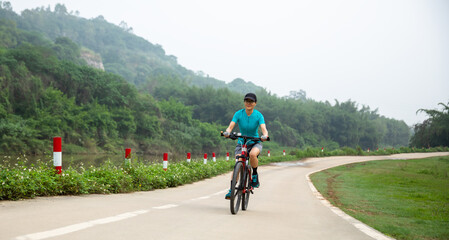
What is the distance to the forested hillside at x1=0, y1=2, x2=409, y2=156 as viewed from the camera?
136 ft

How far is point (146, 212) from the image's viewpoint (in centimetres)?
594

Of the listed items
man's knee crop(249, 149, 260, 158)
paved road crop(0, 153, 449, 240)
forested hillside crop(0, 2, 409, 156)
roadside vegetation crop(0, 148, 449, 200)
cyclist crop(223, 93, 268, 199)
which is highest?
forested hillside crop(0, 2, 409, 156)

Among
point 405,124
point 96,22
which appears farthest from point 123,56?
point 405,124

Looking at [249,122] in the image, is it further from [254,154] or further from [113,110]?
[113,110]

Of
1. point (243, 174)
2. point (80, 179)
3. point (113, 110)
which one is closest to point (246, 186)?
point (243, 174)

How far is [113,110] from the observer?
55594 mm

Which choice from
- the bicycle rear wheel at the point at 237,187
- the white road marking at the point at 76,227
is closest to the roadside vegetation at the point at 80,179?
the white road marking at the point at 76,227

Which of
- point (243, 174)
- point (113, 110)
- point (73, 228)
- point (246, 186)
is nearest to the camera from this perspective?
point (73, 228)

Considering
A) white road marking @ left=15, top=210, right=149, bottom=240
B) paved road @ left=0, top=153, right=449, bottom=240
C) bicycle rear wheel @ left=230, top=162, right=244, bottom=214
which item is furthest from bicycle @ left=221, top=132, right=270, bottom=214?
white road marking @ left=15, top=210, right=149, bottom=240

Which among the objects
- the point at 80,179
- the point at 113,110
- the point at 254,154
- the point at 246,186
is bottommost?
the point at 246,186

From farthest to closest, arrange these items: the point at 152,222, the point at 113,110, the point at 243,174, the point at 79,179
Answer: the point at 113,110
the point at 79,179
the point at 243,174
the point at 152,222

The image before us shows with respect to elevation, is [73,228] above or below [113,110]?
below

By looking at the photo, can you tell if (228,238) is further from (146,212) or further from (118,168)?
(118,168)

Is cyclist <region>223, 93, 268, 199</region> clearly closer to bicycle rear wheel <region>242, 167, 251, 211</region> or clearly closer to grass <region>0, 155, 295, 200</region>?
bicycle rear wheel <region>242, 167, 251, 211</region>
